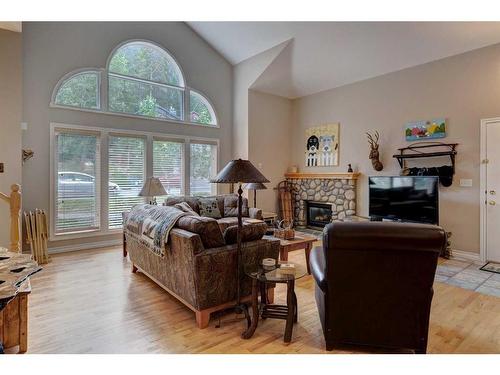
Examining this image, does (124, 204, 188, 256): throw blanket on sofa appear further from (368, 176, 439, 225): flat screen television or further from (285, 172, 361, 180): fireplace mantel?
(285, 172, 361, 180): fireplace mantel

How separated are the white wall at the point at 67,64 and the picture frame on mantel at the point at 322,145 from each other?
2.75m

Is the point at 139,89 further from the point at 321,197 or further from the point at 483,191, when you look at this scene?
the point at 483,191

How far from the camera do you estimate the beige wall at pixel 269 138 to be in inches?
274

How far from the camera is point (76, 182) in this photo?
516 centimetres

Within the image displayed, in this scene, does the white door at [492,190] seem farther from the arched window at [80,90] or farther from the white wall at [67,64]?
the arched window at [80,90]

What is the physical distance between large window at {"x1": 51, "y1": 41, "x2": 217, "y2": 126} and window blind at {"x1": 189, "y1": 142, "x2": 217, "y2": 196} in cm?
61

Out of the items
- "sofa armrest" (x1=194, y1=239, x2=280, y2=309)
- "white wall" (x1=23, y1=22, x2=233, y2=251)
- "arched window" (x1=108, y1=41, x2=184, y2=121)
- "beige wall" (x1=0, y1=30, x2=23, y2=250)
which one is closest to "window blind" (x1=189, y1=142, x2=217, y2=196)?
"white wall" (x1=23, y1=22, x2=233, y2=251)

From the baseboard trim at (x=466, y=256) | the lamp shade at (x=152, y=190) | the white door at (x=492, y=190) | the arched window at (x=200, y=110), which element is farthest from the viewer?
the arched window at (x=200, y=110)

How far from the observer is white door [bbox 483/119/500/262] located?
4344 mm

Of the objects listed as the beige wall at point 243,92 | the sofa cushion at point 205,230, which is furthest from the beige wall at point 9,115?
the beige wall at point 243,92
